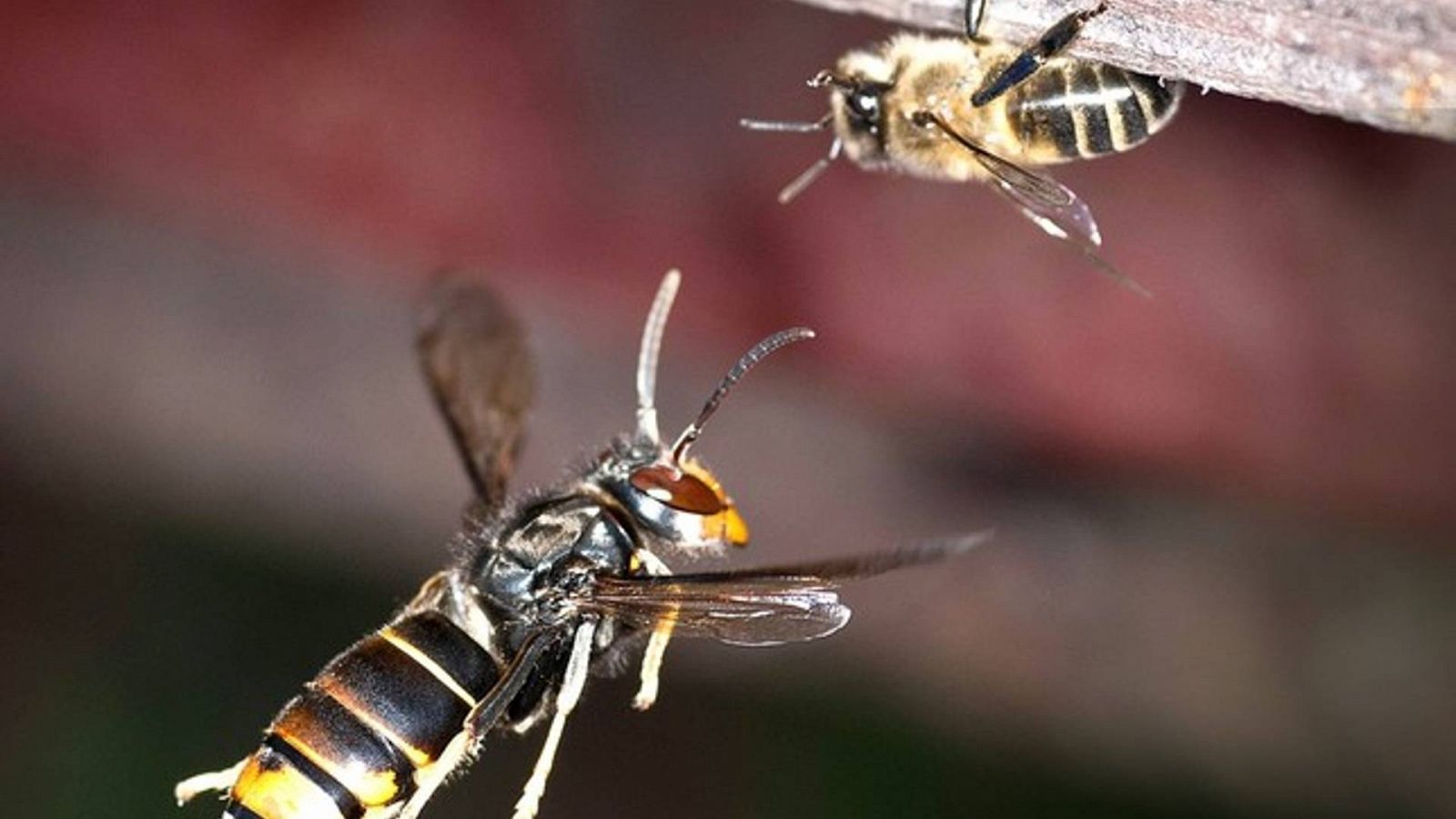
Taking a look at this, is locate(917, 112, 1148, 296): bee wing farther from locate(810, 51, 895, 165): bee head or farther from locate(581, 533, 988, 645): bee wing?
locate(581, 533, 988, 645): bee wing

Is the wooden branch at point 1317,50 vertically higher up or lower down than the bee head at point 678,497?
higher up

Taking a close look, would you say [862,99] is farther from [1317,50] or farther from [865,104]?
[1317,50]

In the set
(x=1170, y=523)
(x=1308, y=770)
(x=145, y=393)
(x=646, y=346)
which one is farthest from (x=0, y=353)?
(x=1308, y=770)

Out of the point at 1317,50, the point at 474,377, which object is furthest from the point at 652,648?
the point at 1317,50

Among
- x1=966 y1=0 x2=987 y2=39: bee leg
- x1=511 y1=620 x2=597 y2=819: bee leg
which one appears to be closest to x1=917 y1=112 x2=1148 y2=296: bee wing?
x1=966 y1=0 x2=987 y2=39: bee leg

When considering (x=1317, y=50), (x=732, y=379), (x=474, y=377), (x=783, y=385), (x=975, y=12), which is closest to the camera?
(x=1317, y=50)

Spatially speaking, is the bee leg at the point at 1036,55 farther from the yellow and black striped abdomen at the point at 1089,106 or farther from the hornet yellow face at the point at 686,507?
the hornet yellow face at the point at 686,507

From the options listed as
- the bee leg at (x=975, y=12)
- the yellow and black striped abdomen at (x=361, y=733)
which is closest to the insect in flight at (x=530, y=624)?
the yellow and black striped abdomen at (x=361, y=733)
